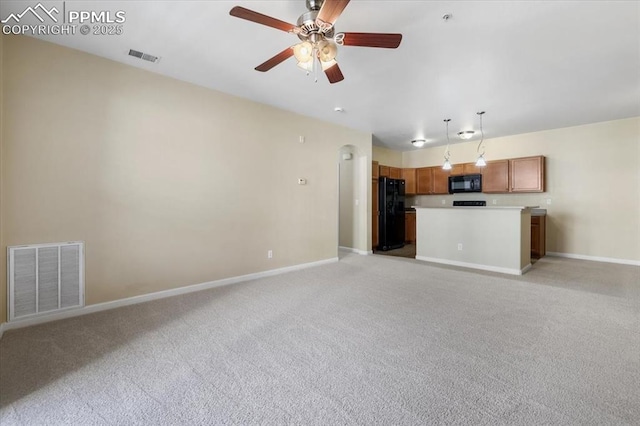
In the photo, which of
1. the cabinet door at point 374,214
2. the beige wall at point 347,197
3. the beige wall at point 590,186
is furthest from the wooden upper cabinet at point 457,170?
the beige wall at point 347,197

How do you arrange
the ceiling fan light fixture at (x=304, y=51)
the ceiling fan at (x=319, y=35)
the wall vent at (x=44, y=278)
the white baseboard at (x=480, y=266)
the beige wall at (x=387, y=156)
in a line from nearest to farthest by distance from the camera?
the ceiling fan at (x=319, y=35) → the ceiling fan light fixture at (x=304, y=51) → the wall vent at (x=44, y=278) → the white baseboard at (x=480, y=266) → the beige wall at (x=387, y=156)

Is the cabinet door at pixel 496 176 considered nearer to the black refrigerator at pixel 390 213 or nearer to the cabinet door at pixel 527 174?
the cabinet door at pixel 527 174

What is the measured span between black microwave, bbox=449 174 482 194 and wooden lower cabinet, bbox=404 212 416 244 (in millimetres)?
1182

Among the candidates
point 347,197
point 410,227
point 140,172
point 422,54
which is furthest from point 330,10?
point 410,227

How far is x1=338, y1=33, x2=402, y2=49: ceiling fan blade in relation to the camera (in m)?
1.95

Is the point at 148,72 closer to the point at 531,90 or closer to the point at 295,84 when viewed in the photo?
the point at 295,84

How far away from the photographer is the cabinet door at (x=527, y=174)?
579cm

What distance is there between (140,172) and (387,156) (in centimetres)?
603

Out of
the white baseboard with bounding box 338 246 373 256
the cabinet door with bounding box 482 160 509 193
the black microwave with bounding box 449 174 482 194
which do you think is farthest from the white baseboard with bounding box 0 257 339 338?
the cabinet door with bounding box 482 160 509 193

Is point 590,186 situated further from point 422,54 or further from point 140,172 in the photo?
point 140,172

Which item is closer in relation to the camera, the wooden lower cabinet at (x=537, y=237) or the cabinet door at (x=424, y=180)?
the wooden lower cabinet at (x=537, y=237)

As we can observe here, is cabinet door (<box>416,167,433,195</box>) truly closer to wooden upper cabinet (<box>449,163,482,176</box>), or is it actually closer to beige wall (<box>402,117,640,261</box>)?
wooden upper cabinet (<box>449,163,482,176</box>)

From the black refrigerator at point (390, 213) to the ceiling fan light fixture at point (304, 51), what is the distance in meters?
4.81

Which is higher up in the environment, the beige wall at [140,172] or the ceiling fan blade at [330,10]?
the ceiling fan blade at [330,10]
